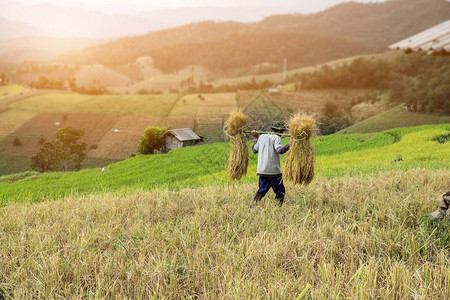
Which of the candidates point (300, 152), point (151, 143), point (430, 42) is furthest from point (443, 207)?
point (430, 42)

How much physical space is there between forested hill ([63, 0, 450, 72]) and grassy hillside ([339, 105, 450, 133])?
87.2 inches

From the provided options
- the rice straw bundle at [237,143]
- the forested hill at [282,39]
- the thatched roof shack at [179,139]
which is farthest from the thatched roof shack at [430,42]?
the rice straw bundle at [237,143]

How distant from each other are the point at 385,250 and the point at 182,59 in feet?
24.2

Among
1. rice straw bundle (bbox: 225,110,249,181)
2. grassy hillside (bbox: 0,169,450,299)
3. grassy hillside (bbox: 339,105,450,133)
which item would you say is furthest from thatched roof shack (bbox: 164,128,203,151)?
grassy hillside (bbox: 339,105,450,133)

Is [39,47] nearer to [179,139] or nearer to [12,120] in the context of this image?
[12,120]

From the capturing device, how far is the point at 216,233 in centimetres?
510

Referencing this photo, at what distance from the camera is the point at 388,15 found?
12.2 metres

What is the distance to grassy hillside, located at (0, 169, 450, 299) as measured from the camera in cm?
347

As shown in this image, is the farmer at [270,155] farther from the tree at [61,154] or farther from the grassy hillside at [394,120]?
the grassy hillside at [394,120]

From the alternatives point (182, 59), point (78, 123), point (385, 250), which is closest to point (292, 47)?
point (182, 59)

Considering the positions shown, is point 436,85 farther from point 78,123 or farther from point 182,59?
point 78,123

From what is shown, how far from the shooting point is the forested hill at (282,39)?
9930mm

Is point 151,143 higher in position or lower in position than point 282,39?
lower

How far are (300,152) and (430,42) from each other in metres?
8.49
